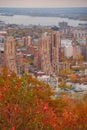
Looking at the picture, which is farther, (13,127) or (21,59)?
(21,59)

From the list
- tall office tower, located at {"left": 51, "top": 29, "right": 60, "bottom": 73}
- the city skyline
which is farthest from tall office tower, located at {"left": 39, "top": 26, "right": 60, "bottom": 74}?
the city skyline

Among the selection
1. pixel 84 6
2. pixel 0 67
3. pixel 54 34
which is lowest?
pixel 0 67

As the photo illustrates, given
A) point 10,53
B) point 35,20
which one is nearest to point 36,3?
point 35,20

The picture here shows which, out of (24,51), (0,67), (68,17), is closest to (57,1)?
(68,17)

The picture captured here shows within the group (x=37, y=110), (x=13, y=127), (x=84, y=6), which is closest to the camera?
(x=13, y=127)

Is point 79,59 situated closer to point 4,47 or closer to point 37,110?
point 4,47

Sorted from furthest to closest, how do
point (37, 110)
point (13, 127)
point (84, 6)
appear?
point (84, 6), point (37, 110), point (13, 127)

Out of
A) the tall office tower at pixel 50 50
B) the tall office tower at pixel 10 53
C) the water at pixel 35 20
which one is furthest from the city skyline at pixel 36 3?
the tall office tower at pixel 10 53
